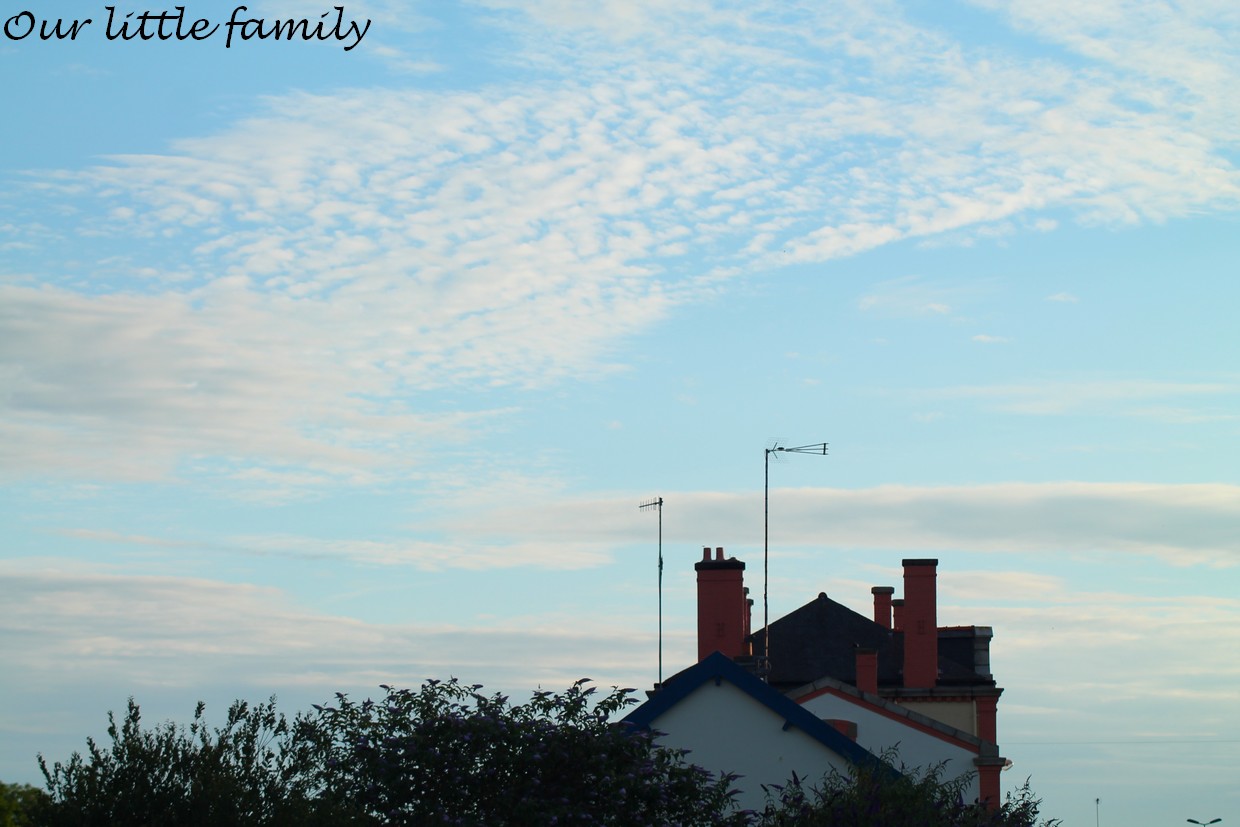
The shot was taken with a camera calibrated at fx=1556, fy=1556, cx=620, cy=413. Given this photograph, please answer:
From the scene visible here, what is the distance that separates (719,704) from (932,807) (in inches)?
283

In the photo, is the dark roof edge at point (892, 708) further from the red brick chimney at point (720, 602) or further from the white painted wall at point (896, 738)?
the red brick chimney at point (720, 602)

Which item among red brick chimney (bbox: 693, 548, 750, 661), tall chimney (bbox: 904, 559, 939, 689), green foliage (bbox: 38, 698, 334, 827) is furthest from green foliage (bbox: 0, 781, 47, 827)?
tall chimney (bbox: 904, 559, 939, 689)

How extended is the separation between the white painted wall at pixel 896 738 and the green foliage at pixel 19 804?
16.2 m

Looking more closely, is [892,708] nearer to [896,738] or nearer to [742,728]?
[896,738]

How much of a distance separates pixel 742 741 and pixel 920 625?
1517 cm

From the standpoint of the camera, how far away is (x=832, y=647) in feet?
152

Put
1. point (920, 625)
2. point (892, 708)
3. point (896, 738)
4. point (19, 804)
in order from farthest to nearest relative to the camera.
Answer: point (920, 625), point (892, 708), point (896, 738), point (19, 804)

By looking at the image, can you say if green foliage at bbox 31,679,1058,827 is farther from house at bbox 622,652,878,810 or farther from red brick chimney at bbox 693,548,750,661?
red brick chimney at bbox 693,548,750,661

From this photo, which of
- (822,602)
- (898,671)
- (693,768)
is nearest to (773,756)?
(693,768)

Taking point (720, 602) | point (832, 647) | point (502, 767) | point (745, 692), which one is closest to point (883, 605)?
point (832, 647)

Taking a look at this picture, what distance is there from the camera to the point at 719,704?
27625mm

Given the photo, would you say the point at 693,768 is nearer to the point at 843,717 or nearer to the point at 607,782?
the point at 607,782

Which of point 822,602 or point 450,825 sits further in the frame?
point 822,602

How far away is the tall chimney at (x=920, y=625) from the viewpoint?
134ft
